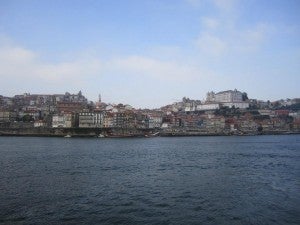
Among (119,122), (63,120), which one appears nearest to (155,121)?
(119,122)

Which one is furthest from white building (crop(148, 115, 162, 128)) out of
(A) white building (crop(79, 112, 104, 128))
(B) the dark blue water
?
(B) the dark blue water

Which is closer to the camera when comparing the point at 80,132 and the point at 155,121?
the point at 80,132

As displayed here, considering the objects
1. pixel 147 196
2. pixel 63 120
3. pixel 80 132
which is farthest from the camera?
pixel 63 120

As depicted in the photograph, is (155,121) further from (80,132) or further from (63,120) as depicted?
(80,132)

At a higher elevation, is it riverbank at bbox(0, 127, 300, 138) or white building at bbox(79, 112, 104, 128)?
white building at bbox(79, 112, 104, 128)

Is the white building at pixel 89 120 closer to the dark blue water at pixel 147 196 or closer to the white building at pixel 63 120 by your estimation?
the white building at pixel 63 120

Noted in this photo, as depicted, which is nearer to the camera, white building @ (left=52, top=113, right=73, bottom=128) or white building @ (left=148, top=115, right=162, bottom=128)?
white building @ (left=52, top=113, right=73, bottom=128)

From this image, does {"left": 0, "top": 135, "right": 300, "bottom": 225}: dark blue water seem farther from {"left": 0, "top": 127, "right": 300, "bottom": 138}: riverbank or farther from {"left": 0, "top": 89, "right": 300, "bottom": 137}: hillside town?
{"left": 0, "top": 89, "right": 300, "bottom": 137}: hillside town

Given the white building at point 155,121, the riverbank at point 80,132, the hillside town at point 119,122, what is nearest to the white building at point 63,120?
the hillside town at point 119,122

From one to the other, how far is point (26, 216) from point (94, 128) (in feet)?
343

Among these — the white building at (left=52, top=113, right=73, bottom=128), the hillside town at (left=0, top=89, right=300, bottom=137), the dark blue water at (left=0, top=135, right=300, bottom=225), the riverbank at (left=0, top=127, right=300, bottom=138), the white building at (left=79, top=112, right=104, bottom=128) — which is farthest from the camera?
the white building at (left=52, top=113, right=73, bottom=128)

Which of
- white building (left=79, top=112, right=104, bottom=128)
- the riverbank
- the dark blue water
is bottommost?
the dark blue water

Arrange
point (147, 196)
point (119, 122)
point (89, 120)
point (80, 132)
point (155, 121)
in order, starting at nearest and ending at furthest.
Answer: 1. point (147, 196)
2. point (80, 132)
3. point (89, 120)
4. point (119, 122)
5. point (155, 121)

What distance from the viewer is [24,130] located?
420 feet
